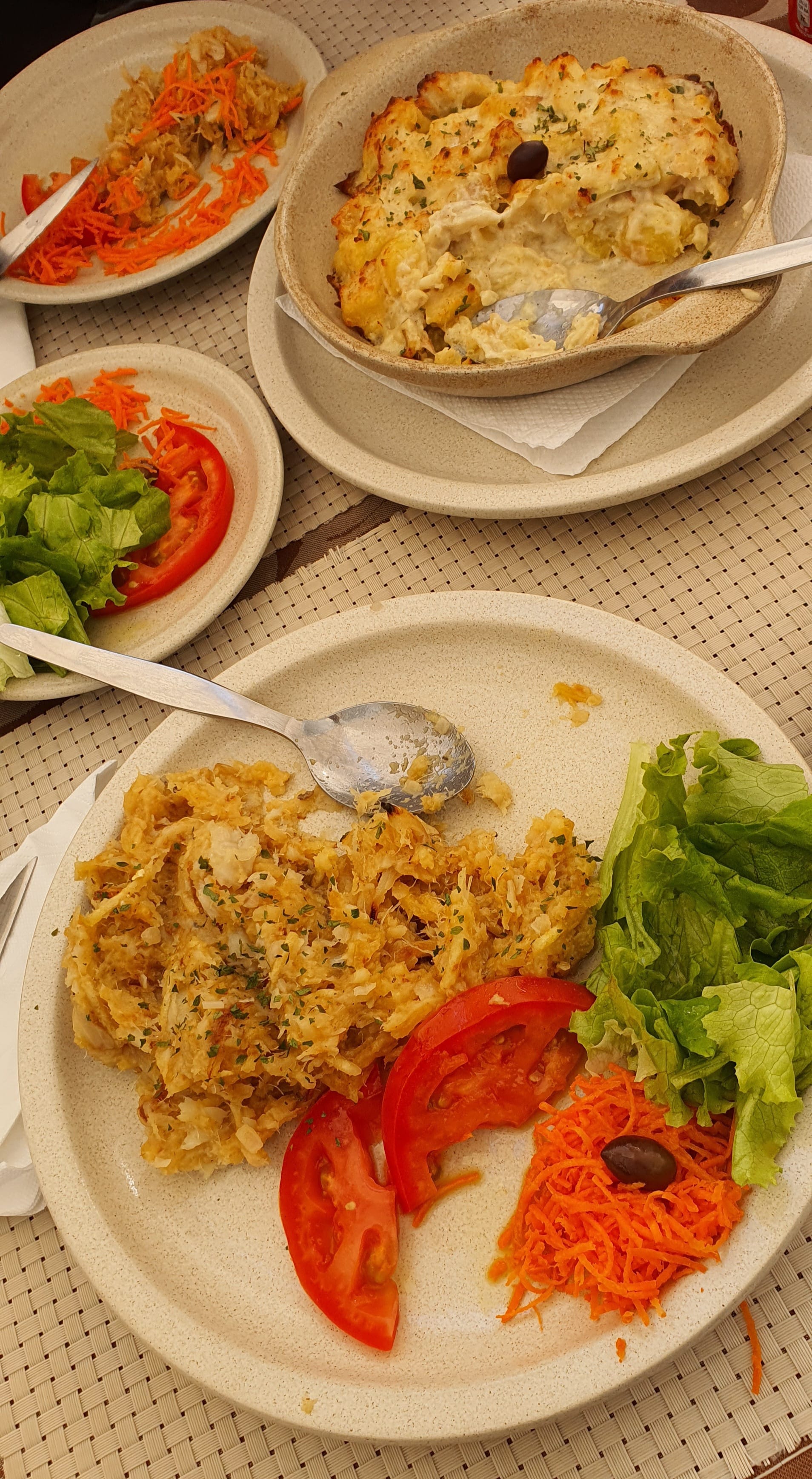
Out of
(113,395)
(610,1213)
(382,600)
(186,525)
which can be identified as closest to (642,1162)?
(610,1213)

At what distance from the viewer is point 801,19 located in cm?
303

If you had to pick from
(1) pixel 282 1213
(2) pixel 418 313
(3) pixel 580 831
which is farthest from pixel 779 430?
(1) pixel 282 1213

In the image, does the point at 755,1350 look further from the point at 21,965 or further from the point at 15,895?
the point at 15,895

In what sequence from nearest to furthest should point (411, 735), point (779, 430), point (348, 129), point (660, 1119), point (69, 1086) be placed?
1. point (660, 1119)
2. point (69, 1086)
3. point (411, 735)
4. point (779, 430)
5. point (348, 129)

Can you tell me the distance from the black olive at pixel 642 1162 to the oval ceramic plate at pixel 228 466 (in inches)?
59.3

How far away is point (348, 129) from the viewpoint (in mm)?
2965

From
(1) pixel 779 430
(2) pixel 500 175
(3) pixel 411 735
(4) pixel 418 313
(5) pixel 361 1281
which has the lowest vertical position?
(5) pixel 361 1281

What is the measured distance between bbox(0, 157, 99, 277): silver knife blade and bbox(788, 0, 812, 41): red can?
2.09m

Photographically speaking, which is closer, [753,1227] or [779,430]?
[753,1227]

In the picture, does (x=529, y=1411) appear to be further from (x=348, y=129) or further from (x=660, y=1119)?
(x=348, y=129)

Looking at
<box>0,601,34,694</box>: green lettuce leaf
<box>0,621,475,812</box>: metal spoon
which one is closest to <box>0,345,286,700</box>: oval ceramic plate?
<box>0,601,34,694</box>: green lettuce leaf

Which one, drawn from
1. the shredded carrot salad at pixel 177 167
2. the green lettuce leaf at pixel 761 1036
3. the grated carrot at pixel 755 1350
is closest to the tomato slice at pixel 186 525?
the shredded carrot salad at pixel 177 167

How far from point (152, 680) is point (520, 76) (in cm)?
202

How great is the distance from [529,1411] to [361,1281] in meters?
0.34
